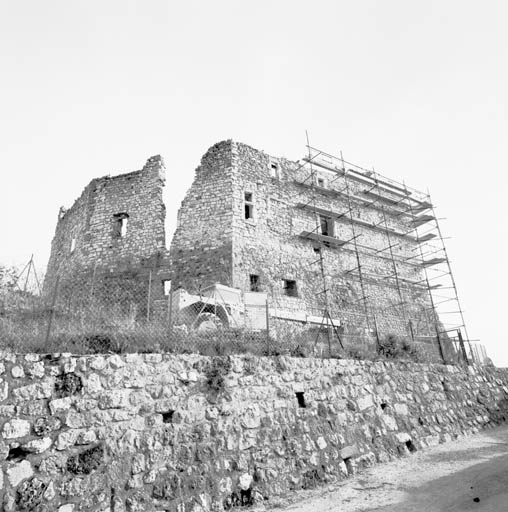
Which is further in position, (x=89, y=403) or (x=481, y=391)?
(x=481, y=391)

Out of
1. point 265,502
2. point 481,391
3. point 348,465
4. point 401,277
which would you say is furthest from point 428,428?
point 401,277

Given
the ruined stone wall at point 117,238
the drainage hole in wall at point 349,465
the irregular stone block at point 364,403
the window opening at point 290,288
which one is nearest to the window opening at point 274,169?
the ruined stone wall at point 117,238

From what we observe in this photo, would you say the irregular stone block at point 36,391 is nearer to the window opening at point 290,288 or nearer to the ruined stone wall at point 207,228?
the ruined stone wall at point 207,228

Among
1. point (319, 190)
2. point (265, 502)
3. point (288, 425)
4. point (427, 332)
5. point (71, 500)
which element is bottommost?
point (265, 502)

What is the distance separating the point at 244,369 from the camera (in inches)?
249

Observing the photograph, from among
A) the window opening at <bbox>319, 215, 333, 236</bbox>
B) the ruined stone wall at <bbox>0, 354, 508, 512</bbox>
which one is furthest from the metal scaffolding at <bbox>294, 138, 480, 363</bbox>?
the ruined stone wall at <bbox>0, 354, 508, 512</bbox>

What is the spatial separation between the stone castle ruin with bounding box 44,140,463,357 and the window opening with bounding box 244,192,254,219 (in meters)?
0.05

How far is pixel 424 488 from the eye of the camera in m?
5.51

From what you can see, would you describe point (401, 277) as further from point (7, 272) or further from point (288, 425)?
point (7, 272)

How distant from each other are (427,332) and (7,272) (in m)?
16.5

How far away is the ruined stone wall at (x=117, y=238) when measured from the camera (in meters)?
15.0

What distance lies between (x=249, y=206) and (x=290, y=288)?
3.75 metres

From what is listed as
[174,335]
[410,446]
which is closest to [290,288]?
[410,446]

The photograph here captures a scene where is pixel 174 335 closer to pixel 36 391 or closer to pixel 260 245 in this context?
pixel 36 391
